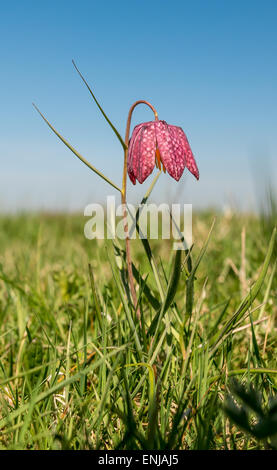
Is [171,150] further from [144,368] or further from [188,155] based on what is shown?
[144,368]

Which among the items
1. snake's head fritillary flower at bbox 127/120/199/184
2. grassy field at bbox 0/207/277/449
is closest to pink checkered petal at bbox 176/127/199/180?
snake's head fritillary flower at bbox 127/120/199/184

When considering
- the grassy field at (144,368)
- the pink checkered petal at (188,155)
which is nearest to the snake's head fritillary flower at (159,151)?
the pink checkered petal at (188,155)

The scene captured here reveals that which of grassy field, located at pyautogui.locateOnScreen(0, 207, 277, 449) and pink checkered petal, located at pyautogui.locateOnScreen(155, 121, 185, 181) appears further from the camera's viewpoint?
pink checkered petal, located at pyautogui.locateOnScreen(155, 121, 185, 181)

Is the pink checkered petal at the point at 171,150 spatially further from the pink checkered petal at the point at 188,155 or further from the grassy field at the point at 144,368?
the grassy field at the point at 144,368

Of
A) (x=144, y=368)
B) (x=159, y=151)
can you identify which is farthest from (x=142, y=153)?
(x=144, y=368)

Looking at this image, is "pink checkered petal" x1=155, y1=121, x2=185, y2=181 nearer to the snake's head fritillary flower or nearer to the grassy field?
the snake's head fritillary flower
